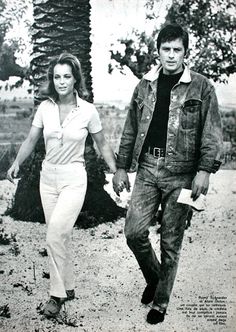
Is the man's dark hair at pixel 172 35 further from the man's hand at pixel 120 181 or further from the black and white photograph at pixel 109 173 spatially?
the man's hand at pixel 120 181

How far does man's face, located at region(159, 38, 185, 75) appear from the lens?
2.82 m

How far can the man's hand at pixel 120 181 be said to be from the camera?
305 centimetres

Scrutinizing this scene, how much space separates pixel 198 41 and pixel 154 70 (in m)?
0.66

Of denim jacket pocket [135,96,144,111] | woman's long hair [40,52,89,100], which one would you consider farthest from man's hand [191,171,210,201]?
woman's long hair [40,52,89,100]

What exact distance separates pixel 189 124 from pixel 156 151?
27 centimetres

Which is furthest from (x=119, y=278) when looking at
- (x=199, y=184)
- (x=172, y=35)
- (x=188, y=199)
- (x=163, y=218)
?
(x=172, y=35)

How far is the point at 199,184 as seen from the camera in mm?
2809

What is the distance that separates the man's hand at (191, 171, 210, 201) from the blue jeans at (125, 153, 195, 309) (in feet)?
0.30

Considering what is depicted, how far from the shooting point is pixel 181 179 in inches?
114

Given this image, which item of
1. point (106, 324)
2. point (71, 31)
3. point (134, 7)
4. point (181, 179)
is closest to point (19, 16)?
point (71, 31)

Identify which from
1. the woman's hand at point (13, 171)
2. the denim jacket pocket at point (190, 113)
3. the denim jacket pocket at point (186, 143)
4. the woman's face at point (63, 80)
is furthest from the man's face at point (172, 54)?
the woman's hand at point (13, 171)

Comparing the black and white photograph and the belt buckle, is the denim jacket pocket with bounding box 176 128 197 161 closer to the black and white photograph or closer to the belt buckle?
the black and white photograph

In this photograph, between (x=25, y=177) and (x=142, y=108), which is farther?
(x=25, y=177)

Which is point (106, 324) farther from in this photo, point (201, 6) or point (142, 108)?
point (201, 6)
